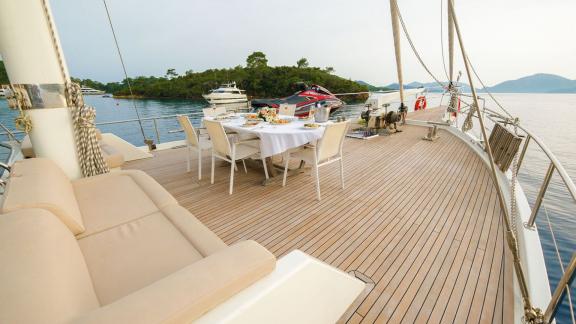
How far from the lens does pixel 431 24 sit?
364 cm

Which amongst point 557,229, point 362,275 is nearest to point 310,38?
point 557,229

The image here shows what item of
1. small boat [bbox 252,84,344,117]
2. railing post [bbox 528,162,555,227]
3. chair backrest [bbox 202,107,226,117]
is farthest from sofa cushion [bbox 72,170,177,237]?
small boat [bbox 252,84,344,117]

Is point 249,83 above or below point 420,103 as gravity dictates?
above

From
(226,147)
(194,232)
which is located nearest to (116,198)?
(194,232)

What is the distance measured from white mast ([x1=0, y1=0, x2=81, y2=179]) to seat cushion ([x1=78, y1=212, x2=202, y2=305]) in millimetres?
1002

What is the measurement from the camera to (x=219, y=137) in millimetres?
2488

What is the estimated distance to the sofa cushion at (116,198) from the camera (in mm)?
1367

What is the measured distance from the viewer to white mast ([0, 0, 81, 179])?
1.46m

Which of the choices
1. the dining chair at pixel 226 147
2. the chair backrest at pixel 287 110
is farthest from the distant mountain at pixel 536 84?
the dining chair at pixel 226 147

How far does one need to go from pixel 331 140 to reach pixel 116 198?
1.87m

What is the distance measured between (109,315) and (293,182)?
2.36 m

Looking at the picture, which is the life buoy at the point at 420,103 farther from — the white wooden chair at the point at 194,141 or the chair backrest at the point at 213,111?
the white wooden chair at the point at 194,141

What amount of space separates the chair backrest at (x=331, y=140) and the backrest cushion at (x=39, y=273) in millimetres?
1914

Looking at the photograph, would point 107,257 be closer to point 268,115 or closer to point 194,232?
point 194,232
